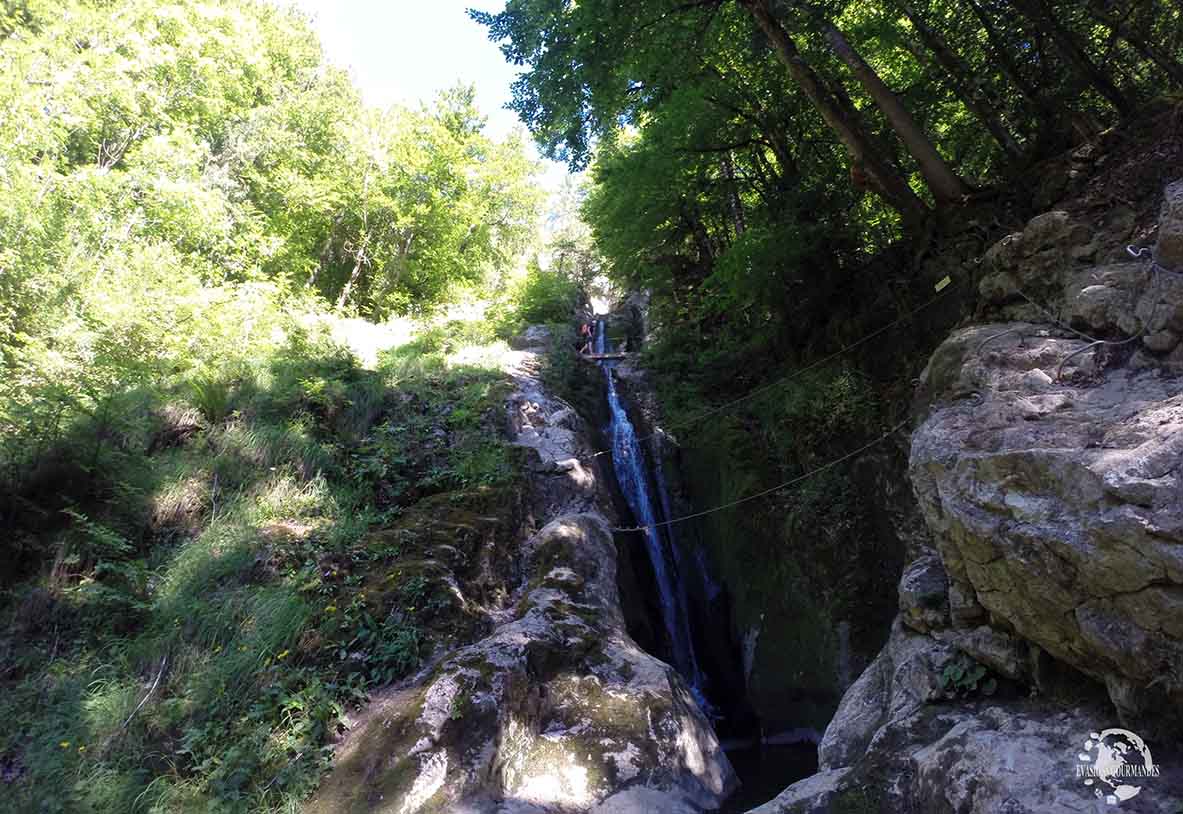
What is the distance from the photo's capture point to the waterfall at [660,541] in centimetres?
879

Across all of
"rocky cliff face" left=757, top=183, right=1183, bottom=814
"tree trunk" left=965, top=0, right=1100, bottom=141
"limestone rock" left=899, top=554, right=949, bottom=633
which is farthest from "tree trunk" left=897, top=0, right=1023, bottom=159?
"limestone rock" left=899, top=554, right=949, bottom=633

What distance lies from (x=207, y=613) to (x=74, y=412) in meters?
2.86

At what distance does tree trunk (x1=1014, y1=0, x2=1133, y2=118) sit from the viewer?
20.5 feet

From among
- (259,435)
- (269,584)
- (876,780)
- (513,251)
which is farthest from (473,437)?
(513,251)

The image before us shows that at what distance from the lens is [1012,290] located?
553 cm

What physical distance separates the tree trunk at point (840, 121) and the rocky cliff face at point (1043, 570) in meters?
2.57

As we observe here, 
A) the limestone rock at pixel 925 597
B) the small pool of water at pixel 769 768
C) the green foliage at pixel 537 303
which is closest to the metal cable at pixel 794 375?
the limestone rock at pixel 925 597

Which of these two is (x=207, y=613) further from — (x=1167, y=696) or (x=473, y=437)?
(x=1167, y=696)

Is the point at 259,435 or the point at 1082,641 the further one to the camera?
the point at 259,435

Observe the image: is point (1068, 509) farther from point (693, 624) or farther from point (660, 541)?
point (660, 541)

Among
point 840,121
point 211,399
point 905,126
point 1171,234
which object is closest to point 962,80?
point 905,126

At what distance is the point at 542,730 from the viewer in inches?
193

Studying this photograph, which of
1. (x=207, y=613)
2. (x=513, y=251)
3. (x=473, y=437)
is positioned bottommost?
(x=207, y=613)

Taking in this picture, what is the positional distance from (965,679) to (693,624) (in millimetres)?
5781
